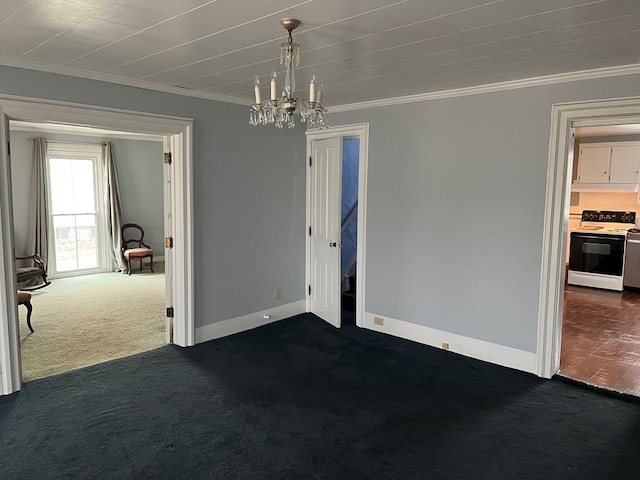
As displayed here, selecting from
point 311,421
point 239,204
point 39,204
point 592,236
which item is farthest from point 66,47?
point 592,236

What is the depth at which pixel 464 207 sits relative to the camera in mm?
4098

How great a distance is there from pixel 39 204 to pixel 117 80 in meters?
4.53

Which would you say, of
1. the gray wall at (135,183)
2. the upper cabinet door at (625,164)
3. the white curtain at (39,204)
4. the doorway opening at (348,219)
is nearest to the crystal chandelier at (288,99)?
the doorway opening at (348,219)

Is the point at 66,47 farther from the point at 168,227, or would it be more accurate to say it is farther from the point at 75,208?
the point at 75,208

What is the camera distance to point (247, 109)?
4.65m

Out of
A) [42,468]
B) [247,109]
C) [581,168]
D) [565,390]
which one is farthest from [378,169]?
[581,168]

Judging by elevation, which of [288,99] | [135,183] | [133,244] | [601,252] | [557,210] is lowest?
[133,244]

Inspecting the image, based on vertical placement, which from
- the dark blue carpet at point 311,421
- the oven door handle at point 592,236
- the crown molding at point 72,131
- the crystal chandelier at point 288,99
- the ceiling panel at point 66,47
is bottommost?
the dark blue carpet at point 311,421

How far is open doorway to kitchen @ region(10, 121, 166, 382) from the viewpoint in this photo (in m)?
5.02

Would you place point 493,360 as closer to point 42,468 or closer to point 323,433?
point 323,433

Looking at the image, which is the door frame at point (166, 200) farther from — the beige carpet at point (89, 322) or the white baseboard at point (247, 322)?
Answer: the beige carpet at point (89, 322)

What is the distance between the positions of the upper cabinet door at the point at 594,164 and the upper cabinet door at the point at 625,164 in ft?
0.26

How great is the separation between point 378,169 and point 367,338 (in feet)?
5.73

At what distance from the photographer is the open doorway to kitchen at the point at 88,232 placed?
16.5 ft
